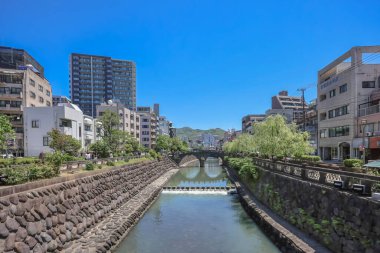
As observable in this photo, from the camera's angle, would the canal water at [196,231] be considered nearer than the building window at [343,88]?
Yes

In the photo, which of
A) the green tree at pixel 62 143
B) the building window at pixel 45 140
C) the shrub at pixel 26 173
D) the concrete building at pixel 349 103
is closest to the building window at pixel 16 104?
the building window at pixel 45 140

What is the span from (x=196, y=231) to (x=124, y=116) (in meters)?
65.3

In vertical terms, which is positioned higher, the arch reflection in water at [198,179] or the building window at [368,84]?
the building window at [368,84]

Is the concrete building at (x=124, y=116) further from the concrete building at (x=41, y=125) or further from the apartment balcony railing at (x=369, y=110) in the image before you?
the apartment balcony railing at (x=369, y=110)

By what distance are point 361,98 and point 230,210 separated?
26.2 meters

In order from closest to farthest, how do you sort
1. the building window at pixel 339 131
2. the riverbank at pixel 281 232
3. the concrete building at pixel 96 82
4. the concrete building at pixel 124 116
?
the riverbank at pixel 281 232 < the building window at pixel 339 131 < the concrete building at pixel 124 116 < the concrete building at pixel 96 82

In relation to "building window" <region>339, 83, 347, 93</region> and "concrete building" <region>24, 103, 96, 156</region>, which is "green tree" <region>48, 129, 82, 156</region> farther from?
"building window" <region>339, 83, 347, 93</region>

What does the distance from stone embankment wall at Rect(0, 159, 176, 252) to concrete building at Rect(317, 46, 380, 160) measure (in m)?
34.0

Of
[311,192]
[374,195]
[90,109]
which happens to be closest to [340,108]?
[311,192]

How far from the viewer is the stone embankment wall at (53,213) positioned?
430 inches

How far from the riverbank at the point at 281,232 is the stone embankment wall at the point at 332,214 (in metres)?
0.43

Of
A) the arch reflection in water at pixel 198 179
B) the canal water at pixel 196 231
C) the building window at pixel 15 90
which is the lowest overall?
the arch reflection in water at pixel 198 179

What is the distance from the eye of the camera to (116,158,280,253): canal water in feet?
53.9

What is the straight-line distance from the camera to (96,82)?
145750mm
